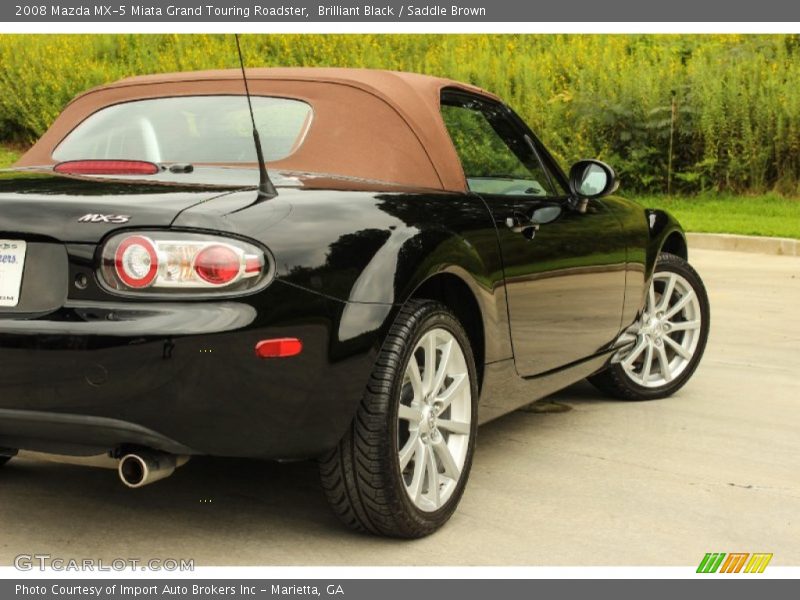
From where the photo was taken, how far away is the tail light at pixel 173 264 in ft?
11.0

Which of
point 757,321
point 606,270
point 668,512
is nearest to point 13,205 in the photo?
point 668,512

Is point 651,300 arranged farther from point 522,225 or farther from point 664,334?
point 522,225

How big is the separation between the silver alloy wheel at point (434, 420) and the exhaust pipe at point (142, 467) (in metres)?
0.70

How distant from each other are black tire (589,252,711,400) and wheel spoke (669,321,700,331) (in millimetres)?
33

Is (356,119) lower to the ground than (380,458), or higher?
higher

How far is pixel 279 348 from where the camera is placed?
339 cm

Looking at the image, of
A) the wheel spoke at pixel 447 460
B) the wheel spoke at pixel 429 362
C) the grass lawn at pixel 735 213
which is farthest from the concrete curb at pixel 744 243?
the wheel spoke at pixel 429 362

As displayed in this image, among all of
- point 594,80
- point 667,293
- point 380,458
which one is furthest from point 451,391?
point 594,80

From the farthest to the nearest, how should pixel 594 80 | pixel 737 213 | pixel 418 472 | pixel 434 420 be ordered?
pixel 594 80
pixel 737 213
pixel 434 420
pixel 418 472

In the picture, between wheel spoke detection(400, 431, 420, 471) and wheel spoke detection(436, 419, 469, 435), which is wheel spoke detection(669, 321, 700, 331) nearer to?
wheel spoke detection(436, 419, 469, 435)

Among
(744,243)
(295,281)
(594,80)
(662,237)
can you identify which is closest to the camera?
(295,281)

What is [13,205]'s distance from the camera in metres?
3.50

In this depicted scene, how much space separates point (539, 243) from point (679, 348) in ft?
6.16

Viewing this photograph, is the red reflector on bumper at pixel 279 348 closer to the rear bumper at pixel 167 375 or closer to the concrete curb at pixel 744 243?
the rear bumper at pixel 167 375
